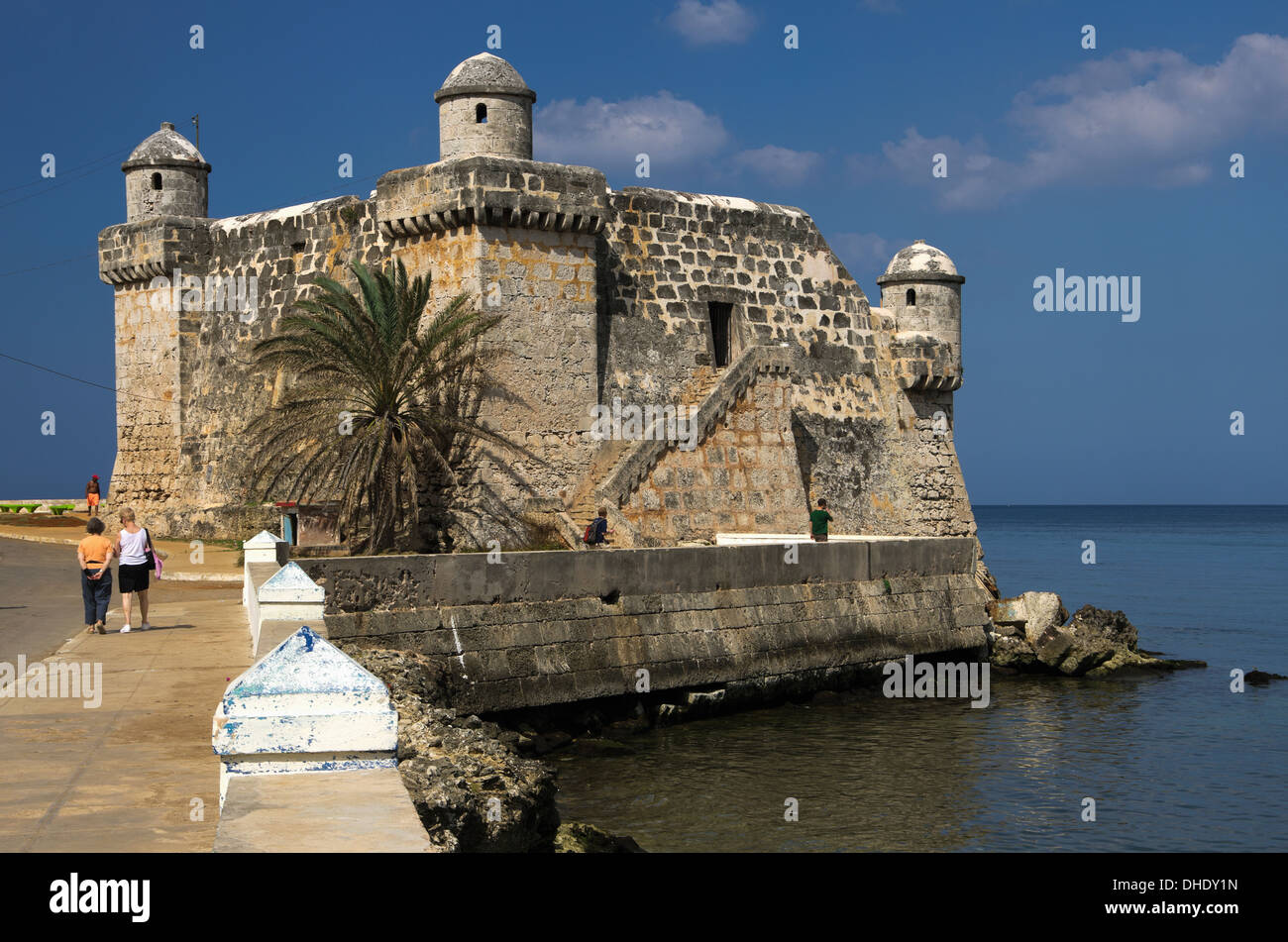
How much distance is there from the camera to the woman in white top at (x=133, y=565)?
14039 millimetres

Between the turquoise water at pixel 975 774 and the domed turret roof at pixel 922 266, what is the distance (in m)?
7.68

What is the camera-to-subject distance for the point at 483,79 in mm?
20078

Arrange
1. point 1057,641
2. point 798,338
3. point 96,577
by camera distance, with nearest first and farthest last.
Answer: point 96,577 < point 1057,641 < point 798,338

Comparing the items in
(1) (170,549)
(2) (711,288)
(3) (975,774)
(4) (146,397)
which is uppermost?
(2) (711,288)

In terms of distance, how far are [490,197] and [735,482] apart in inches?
215

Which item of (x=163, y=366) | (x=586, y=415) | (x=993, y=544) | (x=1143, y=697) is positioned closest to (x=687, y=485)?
(x=586, y=415)

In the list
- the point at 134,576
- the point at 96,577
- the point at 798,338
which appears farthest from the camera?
the point at 798,338

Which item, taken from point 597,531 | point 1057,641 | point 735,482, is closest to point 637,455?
point 735,482

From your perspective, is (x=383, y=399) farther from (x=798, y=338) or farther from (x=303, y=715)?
(x=303, y=715)

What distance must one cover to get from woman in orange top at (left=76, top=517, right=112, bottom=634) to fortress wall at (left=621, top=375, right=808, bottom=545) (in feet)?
26.1

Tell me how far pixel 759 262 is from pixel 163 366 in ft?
33.8

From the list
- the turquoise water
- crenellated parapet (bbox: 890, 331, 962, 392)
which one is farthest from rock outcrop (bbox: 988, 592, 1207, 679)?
crenellated parapet (bbox: 890, 331, 962, 392)

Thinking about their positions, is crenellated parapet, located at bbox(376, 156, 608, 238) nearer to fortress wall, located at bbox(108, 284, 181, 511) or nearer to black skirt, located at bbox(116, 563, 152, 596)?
fortress wall, located at bbox(108, 284, 181, 511)

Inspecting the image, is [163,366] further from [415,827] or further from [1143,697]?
[415,827]
